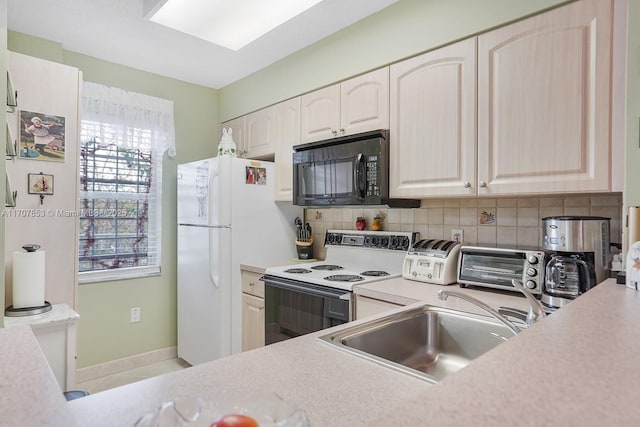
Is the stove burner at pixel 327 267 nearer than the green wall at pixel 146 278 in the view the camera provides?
Yes

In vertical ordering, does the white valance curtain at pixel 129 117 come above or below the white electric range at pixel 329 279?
above

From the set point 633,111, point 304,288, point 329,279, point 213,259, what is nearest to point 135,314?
point 213,259

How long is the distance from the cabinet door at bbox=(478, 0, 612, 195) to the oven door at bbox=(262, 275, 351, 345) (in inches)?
36.0

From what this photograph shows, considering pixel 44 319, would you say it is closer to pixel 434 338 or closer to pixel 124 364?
pixel 124 364

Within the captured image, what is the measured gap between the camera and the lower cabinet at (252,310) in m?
2.48

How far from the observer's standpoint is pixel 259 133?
9.93ft

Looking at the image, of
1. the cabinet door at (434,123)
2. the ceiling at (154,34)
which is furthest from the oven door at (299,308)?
the ceiling at (154,34)

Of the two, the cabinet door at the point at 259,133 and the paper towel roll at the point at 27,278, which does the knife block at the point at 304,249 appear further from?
the paper towel roll at the point at 27,278

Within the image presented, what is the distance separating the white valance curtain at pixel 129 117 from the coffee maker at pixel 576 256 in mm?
2868

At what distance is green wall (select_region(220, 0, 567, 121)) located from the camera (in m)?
1.75

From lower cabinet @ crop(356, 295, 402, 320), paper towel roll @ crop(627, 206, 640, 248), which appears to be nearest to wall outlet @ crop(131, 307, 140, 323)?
lower cabinet @ crop(356, 295, 402, 320)

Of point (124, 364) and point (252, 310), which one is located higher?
point (252, 310)

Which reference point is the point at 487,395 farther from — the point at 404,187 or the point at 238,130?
the point at 238,130

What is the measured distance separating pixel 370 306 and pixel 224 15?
167cm
